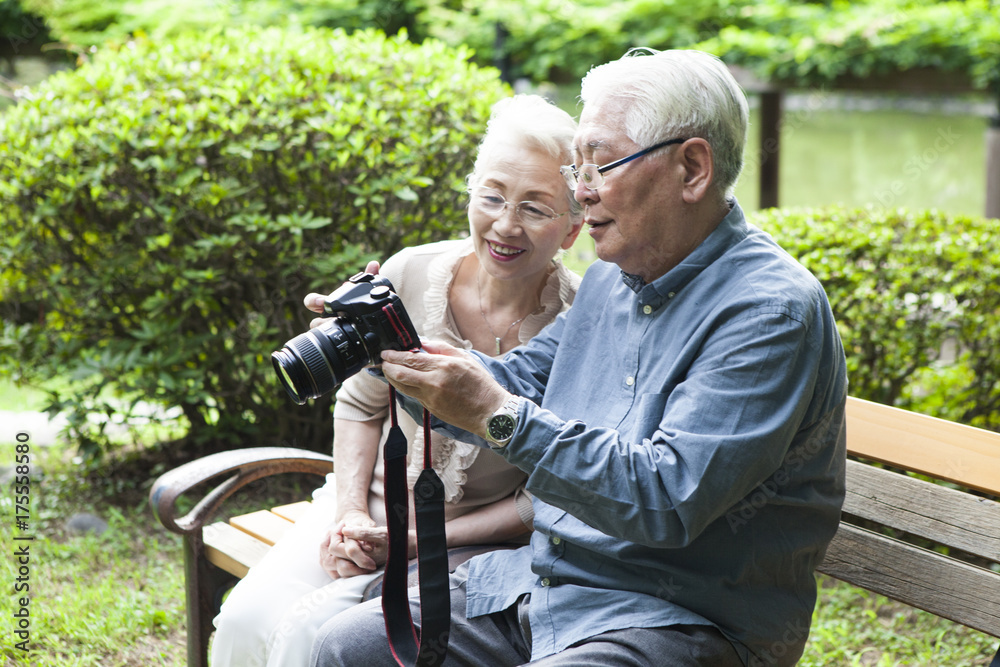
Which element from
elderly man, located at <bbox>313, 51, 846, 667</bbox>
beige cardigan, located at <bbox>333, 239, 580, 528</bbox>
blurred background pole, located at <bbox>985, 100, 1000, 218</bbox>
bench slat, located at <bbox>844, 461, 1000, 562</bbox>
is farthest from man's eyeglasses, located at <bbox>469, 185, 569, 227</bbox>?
blurred background pole, located at <bbox>985, 100, 1000, 218</bbox>

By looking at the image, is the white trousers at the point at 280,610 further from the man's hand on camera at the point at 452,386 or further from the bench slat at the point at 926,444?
the bench slat at the point at 926,444

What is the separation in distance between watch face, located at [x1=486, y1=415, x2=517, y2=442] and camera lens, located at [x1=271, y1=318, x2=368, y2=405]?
1.08 ft

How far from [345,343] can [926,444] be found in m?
1.42

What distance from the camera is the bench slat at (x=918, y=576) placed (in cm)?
205

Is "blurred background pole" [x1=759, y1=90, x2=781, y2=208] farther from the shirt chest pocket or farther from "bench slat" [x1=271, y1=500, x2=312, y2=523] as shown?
the shirt chest pocket

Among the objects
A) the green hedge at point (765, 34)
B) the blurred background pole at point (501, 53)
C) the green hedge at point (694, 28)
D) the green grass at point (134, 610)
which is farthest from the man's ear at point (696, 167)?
the blurred background pole at point (501, 53)

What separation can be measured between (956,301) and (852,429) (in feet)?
5.76

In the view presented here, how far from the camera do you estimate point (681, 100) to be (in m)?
1.88

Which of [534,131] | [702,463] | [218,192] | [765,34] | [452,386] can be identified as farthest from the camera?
[765,34]

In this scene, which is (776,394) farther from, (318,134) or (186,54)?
(186,54)

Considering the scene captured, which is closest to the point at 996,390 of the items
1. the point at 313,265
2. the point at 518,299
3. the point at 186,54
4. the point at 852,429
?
the point at 852,429

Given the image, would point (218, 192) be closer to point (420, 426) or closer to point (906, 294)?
point (420, 426)

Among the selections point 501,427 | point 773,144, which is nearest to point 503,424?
point 501,427

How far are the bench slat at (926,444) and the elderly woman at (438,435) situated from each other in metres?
0.85
